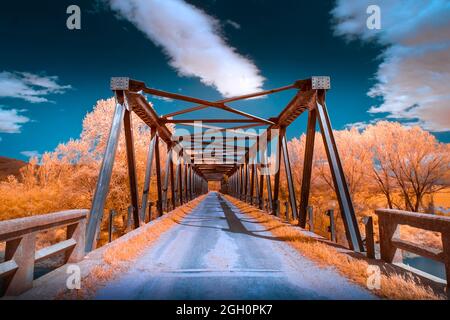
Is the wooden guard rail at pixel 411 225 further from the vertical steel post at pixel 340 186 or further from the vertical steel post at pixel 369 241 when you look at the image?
the vertical steel post at pixel 340 186

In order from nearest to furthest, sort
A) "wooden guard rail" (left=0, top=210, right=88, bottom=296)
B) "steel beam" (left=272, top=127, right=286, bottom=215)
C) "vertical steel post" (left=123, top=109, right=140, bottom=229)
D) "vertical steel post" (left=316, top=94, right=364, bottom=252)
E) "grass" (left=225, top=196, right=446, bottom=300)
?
"wooden guard rail" (left=0, top=210, right=88, bottom=296), "grass" (left=225, top=196, right=446, bottom=300), "vertical steel post" (left=316, top=94, right=364, bottom=252), "vertical steel post" (left=123, top=109, right=140, bottom=229), "steel beam" (left=272, top=127, right=286, bottom=215)

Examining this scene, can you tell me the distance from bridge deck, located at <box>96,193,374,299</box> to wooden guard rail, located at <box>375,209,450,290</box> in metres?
1.02

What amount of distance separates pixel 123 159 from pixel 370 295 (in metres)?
17.6

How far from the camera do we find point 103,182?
6.21m

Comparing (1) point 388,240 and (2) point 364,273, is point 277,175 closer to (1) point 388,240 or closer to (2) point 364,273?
(1) point 388,240

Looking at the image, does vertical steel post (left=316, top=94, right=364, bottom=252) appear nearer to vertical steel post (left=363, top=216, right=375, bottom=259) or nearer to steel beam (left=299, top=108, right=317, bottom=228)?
vertical steel post (left=363, top=216, right=375, bottom=259)

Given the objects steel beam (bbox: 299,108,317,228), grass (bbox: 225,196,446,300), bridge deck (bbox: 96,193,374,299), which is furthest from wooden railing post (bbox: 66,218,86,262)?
steel beam (bbox: 299,108,317,228)

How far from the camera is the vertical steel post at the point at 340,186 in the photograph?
555 centimetres

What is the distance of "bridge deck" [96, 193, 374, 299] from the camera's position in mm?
3232

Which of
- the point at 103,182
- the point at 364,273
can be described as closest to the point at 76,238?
the point at 103,182

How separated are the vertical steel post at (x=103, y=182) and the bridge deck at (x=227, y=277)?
132cm

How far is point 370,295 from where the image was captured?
3180 millimetres

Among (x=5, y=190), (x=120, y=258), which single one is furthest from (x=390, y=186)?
(x=5, y=190)
